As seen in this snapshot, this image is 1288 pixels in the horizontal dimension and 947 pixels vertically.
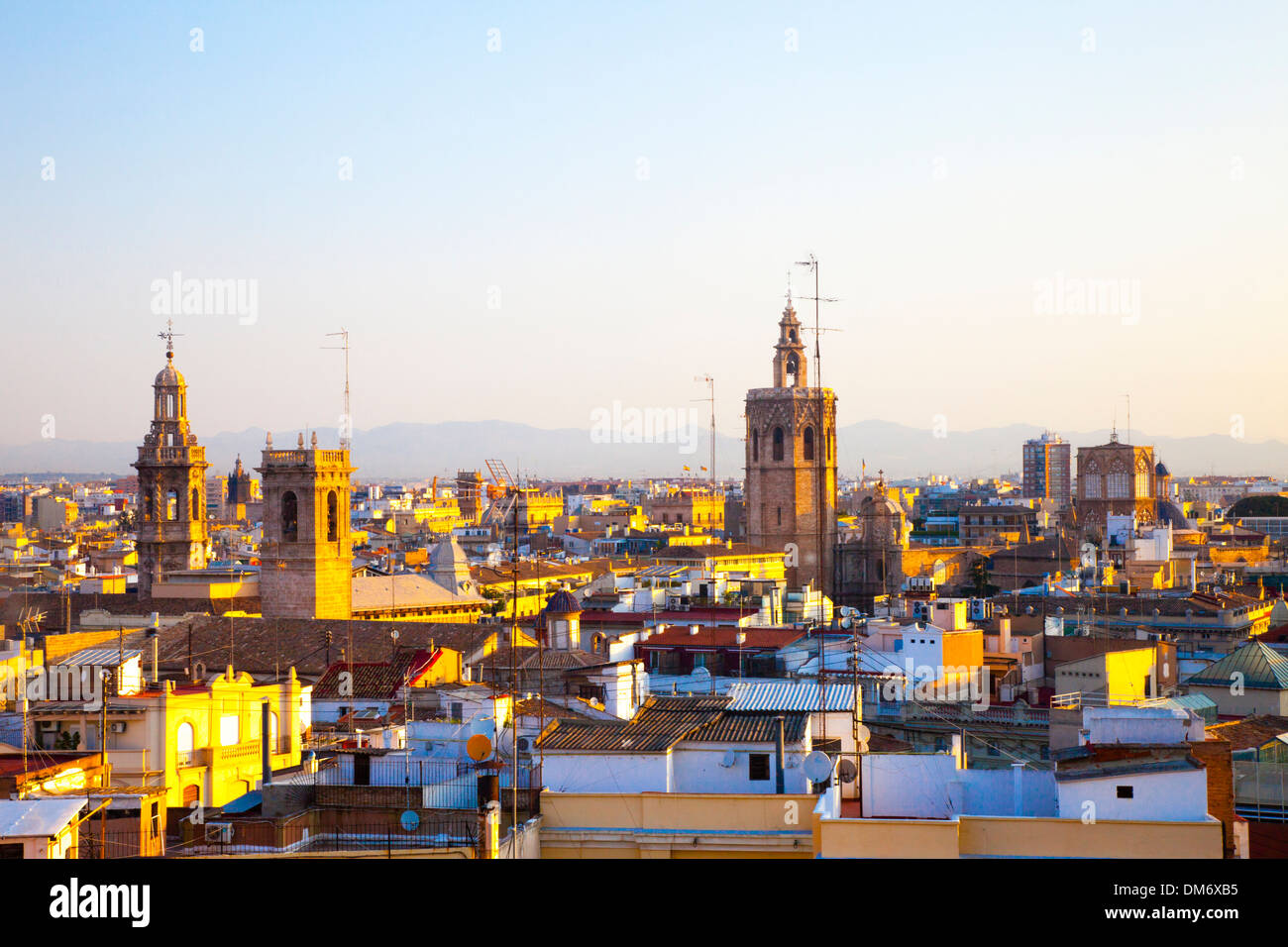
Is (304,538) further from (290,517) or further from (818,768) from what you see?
(818,768)

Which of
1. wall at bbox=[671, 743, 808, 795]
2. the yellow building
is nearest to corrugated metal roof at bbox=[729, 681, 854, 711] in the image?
wall at bbox=[671, 743, 808, 795]

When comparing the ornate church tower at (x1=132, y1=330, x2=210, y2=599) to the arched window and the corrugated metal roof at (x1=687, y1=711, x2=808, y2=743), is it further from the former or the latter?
the corrugated metal roof at (x1=687, y1=711, x2=808, y2=743)

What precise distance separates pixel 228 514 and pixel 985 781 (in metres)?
91.5

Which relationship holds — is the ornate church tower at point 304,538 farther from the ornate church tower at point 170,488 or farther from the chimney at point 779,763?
the chimney at point 779,763

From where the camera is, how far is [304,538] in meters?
29.5

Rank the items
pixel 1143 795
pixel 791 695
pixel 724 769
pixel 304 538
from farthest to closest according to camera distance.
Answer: pixel 304 538, pixel 791 695, pixel 724 769, pixel 1143 795

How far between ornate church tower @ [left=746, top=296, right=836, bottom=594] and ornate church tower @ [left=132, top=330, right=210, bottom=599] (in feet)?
51.6

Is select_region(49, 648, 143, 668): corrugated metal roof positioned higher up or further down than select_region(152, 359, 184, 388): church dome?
further down

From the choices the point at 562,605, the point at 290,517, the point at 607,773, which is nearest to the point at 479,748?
the point at 607,773

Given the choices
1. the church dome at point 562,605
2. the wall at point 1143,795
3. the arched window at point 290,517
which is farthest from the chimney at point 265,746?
the arched window at point 290,517

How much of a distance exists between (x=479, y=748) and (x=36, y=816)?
A: 9.64 feet

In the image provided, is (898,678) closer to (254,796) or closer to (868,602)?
(254,796)

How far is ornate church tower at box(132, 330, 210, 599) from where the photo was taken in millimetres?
35625
